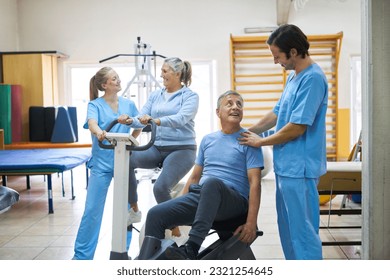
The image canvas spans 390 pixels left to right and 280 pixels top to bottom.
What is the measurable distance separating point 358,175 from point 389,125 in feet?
3.08

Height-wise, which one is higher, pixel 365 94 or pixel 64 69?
pixel 64 69

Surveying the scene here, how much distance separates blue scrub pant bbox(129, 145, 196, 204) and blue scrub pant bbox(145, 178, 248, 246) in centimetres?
50

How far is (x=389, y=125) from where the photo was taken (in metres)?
2.19

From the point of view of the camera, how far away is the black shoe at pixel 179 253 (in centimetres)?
198

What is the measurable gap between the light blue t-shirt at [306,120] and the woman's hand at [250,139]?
0.35 feet

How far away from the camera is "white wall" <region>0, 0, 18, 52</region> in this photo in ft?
22.4

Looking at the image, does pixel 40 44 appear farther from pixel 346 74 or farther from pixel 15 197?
pixel 15 197

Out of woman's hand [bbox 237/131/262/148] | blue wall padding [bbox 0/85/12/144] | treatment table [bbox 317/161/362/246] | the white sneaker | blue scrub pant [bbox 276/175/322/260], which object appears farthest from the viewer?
blue wall padding [bbox 0/85/12/144]

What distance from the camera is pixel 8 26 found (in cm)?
700

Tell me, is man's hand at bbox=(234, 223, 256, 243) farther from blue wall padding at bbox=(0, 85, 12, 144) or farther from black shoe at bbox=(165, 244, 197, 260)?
blue wall padding at bbox=(0, 85, 12, 144)

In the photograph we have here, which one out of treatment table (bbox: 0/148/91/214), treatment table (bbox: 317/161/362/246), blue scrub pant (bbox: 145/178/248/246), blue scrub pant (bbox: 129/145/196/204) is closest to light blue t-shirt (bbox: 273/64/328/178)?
blue scrub pant (bbox: 145/178/248/246)

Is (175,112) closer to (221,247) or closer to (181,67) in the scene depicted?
(181,67)

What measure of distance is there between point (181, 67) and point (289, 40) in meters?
0.92
